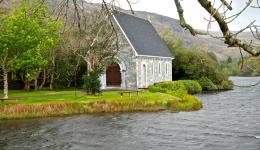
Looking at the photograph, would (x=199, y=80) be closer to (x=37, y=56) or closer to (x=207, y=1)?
(x=37, y=56)

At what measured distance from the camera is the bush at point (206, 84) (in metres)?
63.0

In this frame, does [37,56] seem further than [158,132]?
Yes

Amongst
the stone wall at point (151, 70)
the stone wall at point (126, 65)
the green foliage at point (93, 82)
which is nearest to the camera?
the green foliage at point (93, 82)

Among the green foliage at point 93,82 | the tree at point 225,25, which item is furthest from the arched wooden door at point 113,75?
the tree at point 225,25

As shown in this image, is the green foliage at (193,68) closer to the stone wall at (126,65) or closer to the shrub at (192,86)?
the shrub at (192,86)

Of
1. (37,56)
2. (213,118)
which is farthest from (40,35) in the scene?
(213,118)

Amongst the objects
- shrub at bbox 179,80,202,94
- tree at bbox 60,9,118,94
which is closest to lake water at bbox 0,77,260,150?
tree at bbox 60,9,118,94

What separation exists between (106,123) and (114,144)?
23.7 ft

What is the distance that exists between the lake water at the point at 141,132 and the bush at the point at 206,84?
1145 inches

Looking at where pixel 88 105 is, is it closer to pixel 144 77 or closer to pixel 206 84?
pixel 144 77

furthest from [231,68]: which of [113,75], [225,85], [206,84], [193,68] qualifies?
[113,75]

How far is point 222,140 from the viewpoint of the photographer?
21453 mm

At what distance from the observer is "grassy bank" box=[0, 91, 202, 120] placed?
32.1 metres

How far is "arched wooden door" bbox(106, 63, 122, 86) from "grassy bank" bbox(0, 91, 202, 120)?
492 inches
